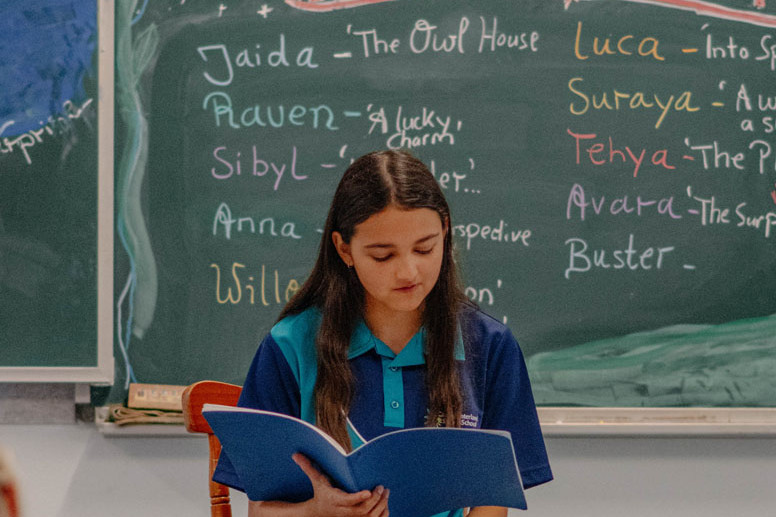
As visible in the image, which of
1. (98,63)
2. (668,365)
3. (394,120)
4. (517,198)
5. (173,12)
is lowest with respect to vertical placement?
(668,365)

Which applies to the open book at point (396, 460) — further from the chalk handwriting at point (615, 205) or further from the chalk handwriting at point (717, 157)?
the chalk handwriting at point (717, 157)

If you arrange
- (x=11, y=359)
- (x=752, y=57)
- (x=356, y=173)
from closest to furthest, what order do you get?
(x=356, y=173) → (x=11, y=359) → (x=752, y=57)

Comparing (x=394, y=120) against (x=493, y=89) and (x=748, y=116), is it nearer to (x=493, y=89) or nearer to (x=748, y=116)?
(x=493, y=89)

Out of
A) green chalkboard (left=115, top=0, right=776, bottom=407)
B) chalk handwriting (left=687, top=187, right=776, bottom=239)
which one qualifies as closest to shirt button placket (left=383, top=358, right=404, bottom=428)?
green chalkboard (left=115, top=0, right=776, bottom=407)

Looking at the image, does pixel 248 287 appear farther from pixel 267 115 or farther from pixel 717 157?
pixel 717 157

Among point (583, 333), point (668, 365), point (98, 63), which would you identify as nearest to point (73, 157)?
point (98, 63)

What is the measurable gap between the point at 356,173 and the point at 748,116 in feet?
4.40

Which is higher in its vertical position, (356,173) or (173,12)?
(173,12)

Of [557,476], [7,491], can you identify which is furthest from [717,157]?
[7,491]

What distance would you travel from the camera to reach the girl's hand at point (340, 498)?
0.97 metres

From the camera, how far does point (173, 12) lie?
2014mm

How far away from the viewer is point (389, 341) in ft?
4.08

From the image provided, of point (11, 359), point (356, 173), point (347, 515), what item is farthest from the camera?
point (11, 359)

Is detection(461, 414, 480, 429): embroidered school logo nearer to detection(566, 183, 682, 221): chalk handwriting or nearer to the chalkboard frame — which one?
detection(566, 183, 682, 221): chalk handwriting
